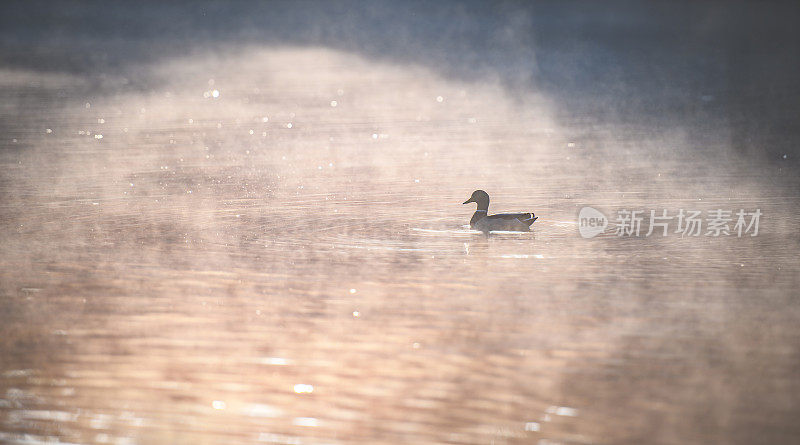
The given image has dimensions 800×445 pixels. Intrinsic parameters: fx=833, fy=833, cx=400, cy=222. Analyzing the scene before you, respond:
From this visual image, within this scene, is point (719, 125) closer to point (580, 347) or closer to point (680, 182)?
point (680, 182)

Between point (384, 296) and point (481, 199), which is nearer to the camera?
point (384, 296)

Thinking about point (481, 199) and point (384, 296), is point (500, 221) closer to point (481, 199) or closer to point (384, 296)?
point (481, 199)

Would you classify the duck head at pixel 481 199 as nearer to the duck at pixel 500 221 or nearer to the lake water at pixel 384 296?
the duck at pixel 500 221

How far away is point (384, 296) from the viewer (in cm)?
193

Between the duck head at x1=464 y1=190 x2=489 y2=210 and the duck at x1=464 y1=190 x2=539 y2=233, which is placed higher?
the duck head at x1=464 y1=190 x2=489 y2=210

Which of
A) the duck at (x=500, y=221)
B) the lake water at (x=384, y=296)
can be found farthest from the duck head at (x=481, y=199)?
the lake water at (x=384, y=296)

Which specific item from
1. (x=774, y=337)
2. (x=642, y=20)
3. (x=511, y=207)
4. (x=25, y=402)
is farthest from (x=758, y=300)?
(x=642, y=20)

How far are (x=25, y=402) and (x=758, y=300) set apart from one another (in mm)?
1545

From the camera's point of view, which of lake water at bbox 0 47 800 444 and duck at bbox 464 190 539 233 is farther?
duck at bbox 464 190 539 233

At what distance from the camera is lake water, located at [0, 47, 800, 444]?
4.53ft

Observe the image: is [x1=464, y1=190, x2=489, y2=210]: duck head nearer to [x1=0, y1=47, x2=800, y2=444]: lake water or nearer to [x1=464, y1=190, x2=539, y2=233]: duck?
[x1=464, y1=190, x2=539, y2=233]: duck

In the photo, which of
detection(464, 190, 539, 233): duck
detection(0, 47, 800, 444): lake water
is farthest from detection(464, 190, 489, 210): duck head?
detection(0, 47, 800, 444): lake water

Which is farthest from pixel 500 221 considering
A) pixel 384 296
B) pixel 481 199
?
pixel 384 296

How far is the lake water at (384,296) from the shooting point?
54.4 inches
